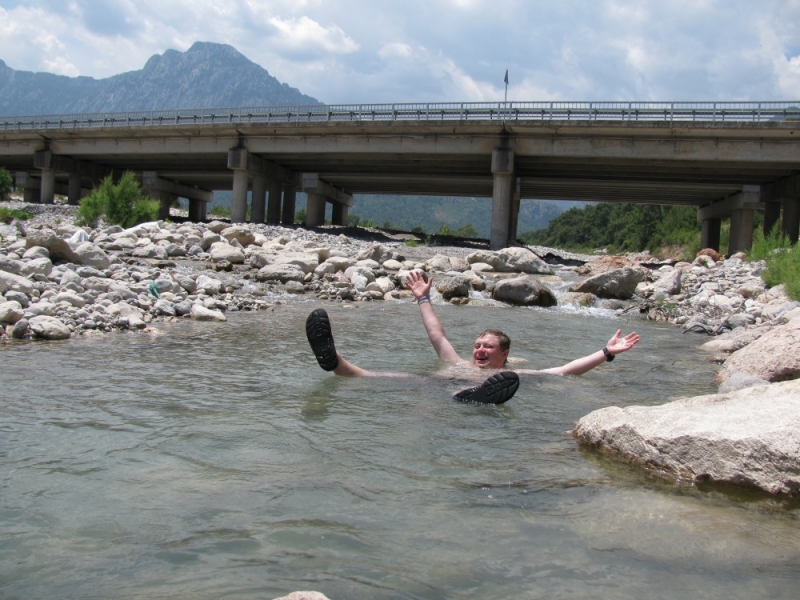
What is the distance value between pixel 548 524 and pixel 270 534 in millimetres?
1231

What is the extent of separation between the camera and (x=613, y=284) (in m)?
15.5

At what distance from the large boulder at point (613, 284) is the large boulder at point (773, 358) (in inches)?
343

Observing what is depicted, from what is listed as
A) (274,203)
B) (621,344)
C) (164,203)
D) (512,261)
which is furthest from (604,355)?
(164,203)

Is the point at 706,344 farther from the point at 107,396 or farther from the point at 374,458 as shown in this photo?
the point at 107,396

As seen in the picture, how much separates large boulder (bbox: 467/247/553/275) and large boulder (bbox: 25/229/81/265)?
11.0 m

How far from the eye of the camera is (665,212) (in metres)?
69.4

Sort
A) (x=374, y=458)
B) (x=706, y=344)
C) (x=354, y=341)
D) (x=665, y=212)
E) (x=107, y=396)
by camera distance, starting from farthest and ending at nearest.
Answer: (x=665, y=212) < (x=706, y=344) < (x=354, y=341) < (x=107, y=396) < (x=374, y=458)

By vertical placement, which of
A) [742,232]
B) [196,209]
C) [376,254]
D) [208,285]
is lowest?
[208,285]

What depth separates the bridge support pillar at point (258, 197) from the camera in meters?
33.5

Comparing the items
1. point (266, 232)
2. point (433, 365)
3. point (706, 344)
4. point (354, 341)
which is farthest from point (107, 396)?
point (266, 232)

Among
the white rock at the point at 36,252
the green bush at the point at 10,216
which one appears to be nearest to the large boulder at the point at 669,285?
the white rock at the point at 36,252

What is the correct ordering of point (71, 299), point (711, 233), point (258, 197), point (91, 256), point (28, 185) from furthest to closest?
point (28, 185)
point (711, 233)
point (258, 197)
point (91, 256)
point (71, 299)

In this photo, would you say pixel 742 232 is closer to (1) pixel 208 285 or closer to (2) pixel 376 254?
(2) pixel 376 254

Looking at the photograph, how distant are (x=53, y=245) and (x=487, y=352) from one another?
881cm
